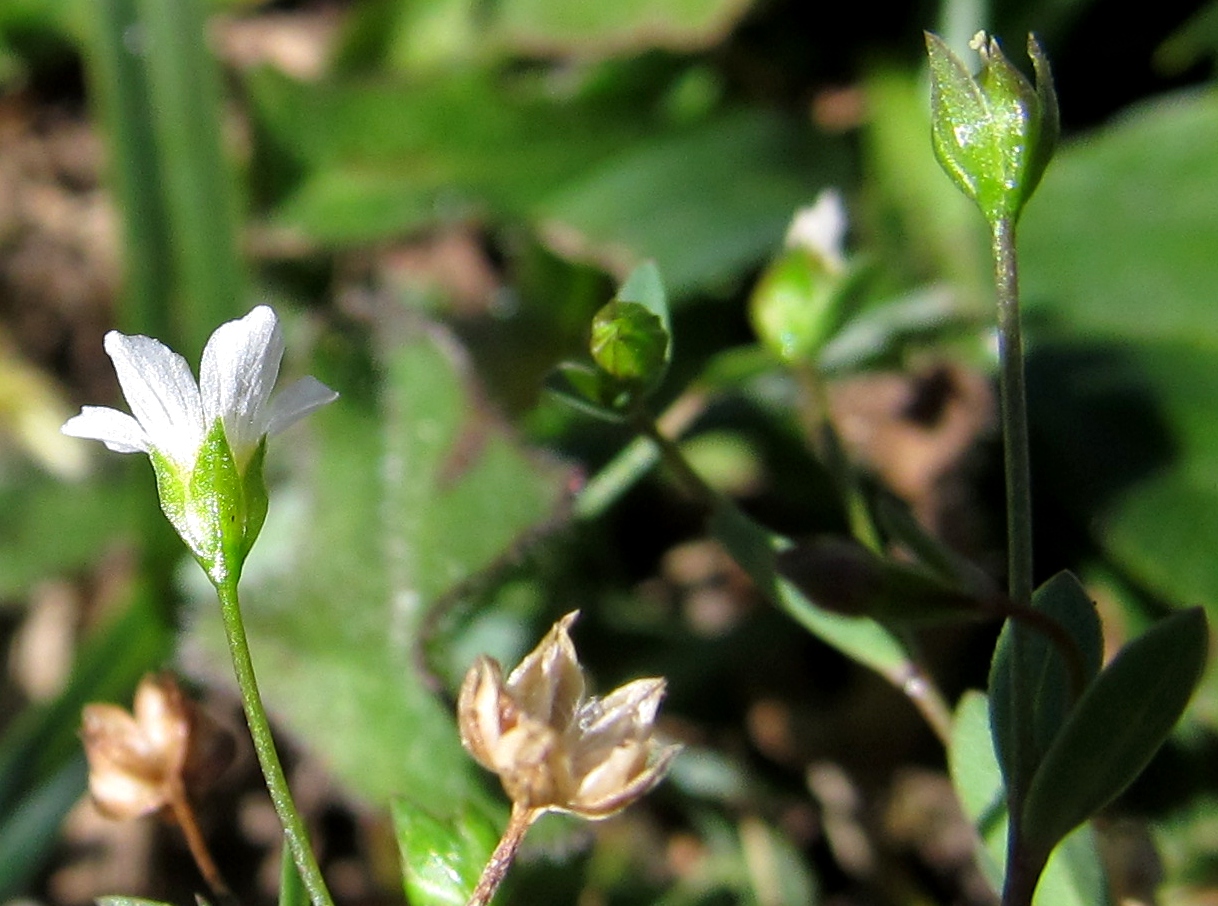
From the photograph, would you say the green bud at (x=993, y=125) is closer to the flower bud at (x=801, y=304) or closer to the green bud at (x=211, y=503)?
the flower bud at (x=801, y=304)

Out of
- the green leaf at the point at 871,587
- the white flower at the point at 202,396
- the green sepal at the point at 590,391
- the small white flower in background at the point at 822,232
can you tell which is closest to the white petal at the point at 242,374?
the white flower at the point at 202,396

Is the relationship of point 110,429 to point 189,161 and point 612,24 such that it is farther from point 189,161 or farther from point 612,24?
point 612,24

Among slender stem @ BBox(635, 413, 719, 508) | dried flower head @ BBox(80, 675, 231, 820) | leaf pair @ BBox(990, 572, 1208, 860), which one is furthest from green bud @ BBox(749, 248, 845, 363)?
dried flower head @ BBox(80, 675, 231, 820)

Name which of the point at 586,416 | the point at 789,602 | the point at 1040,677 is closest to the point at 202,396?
the point at 789,602

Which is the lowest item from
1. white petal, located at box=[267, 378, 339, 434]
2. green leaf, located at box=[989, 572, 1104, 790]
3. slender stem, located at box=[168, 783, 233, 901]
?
slender stem, located at box=[168, 783, 233, 901]

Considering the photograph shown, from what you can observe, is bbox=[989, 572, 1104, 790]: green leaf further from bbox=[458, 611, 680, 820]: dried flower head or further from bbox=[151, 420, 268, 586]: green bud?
bbox=[151, 420, 268, 586]: green bud

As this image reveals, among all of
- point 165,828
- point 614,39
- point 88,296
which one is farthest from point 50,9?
point 165,828
